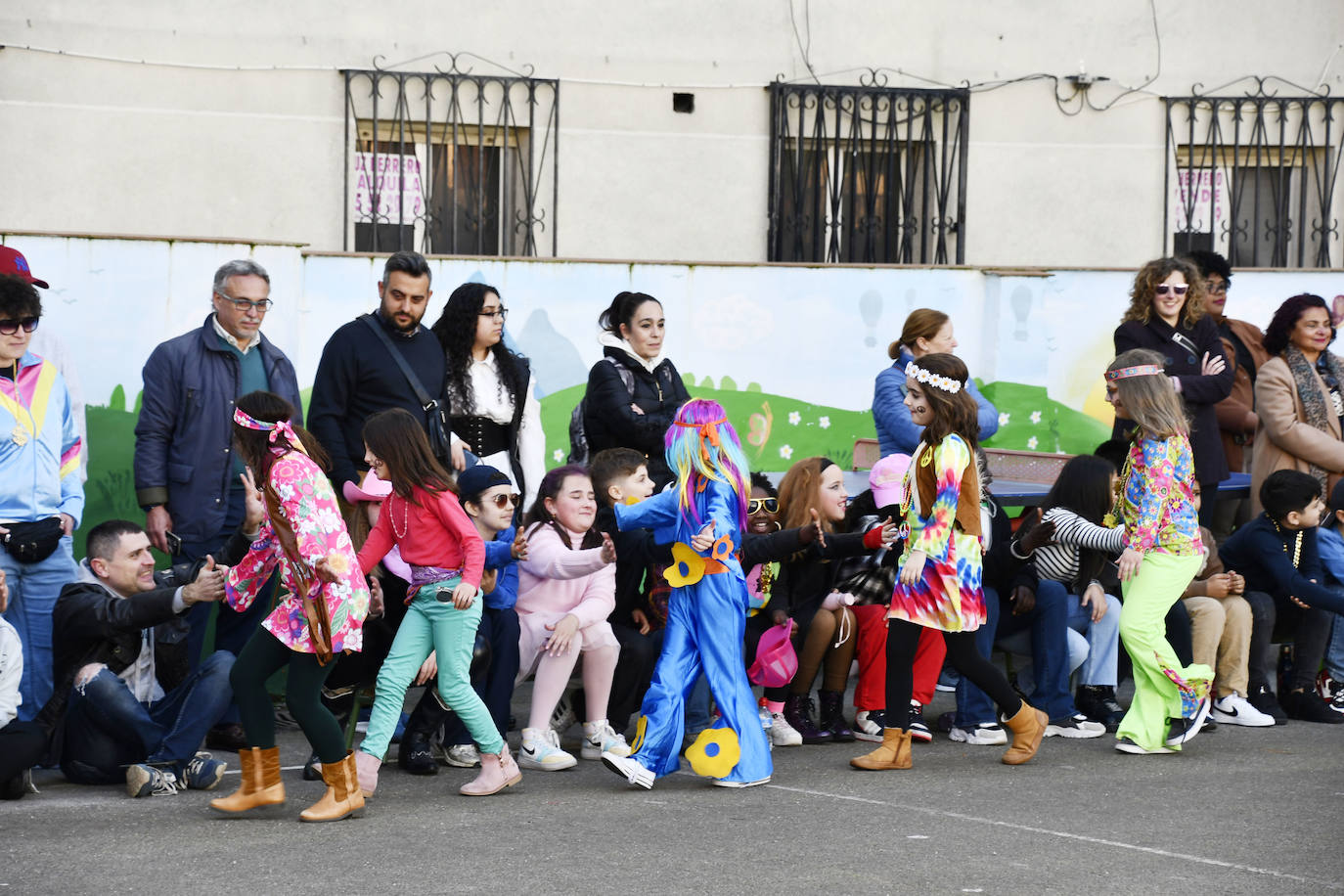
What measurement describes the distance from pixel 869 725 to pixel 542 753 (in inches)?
62.6

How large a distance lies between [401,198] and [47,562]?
21.2 feet

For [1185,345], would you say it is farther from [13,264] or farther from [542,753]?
[13,264]

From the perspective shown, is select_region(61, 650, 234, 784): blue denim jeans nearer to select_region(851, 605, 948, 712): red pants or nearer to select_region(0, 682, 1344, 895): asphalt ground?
select_region(0, 682, 1344, 895): asphalt ground

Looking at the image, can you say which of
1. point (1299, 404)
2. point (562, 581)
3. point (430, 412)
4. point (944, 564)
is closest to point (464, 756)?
point (562, 581)

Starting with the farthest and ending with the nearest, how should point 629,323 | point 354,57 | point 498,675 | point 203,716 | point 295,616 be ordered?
point 354,57 < point 629,323 < point 498,675 < point 203,716 < point 295,616

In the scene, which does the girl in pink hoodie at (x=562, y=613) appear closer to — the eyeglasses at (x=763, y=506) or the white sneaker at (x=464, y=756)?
the white sneaker at (x=464, y=756)

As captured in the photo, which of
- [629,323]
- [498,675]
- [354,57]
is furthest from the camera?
[354,57]

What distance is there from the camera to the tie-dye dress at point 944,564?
678cm

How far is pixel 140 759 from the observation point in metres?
6.34

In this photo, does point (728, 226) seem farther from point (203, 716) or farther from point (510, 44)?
point (203, 716)

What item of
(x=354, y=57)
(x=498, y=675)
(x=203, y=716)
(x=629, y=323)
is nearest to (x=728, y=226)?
(x=354, y=57)

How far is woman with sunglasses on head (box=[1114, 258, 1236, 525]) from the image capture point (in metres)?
8.70

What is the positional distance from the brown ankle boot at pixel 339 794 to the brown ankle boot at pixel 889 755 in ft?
6.71

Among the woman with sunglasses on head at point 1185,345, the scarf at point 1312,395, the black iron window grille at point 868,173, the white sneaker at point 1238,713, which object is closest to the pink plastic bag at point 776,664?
the white sneaker at point 1238,713
